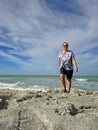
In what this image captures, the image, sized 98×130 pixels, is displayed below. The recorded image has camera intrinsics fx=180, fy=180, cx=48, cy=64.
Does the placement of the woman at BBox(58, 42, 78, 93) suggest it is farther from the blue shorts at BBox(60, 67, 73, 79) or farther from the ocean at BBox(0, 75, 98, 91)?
the ocean at BBox(0, 75, 98, 91)

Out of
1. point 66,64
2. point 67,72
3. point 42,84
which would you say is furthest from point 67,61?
point 42,84

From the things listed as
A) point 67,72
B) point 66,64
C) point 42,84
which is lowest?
point 42,84

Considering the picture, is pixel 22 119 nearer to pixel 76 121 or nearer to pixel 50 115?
pixel 50 115

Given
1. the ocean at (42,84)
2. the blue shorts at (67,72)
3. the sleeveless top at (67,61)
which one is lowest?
the ocean at (42,84)

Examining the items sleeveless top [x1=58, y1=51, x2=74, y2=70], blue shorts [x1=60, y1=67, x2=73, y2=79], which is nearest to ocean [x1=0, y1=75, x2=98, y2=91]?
blue shorts [x1=60, y1=67, x2=73, y2=79]

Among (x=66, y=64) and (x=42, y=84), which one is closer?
(x=66, y=64)

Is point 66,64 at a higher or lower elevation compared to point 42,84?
higher

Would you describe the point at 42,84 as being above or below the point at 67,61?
below

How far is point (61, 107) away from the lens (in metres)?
3.14

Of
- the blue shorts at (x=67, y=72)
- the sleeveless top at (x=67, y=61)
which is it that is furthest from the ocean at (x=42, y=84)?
the sleeveless top at (x=67, y=61)

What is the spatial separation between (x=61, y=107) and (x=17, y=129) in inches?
40.5

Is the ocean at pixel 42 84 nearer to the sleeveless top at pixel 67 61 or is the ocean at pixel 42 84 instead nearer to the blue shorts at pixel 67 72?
the blue shorts at pixel 67 72

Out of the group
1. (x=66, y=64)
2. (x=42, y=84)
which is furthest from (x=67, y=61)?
(x=42, y=84)

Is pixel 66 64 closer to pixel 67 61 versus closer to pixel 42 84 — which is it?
pixel 67 61
